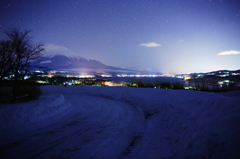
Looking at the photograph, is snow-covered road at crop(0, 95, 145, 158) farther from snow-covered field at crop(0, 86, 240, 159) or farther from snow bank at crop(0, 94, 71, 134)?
snow bank at crop(0, 94, 71, 134)

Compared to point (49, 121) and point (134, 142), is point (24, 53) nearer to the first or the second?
point (49, 121)

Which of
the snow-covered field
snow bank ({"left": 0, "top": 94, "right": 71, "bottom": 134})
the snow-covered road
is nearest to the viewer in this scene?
the snow-covered field

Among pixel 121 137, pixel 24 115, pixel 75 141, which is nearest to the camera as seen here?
pixel 75 141

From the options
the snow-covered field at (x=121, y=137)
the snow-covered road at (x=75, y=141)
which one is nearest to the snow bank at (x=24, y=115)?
the snow-covered field at (x=121, y=137)

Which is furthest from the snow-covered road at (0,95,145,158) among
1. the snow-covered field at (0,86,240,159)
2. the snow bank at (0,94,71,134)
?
the snow bank at (0,94,71,134)

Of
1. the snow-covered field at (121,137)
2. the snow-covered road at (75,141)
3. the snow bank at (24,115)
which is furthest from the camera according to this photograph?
the snow bank at (24,115)

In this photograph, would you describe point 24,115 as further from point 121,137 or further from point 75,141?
point 121,137

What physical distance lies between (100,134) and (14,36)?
955 centimetres

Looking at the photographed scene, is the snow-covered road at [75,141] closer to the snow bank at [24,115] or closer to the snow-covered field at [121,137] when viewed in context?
the snow-covered field at [121,137]

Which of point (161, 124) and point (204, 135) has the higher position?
point (204, 135)

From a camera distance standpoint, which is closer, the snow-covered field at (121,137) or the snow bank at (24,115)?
the snow-covered field at (121,137)

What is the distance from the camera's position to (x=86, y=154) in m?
3.26

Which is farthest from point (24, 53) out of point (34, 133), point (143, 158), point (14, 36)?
point (143, 158)

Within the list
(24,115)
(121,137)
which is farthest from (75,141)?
(24,115)
